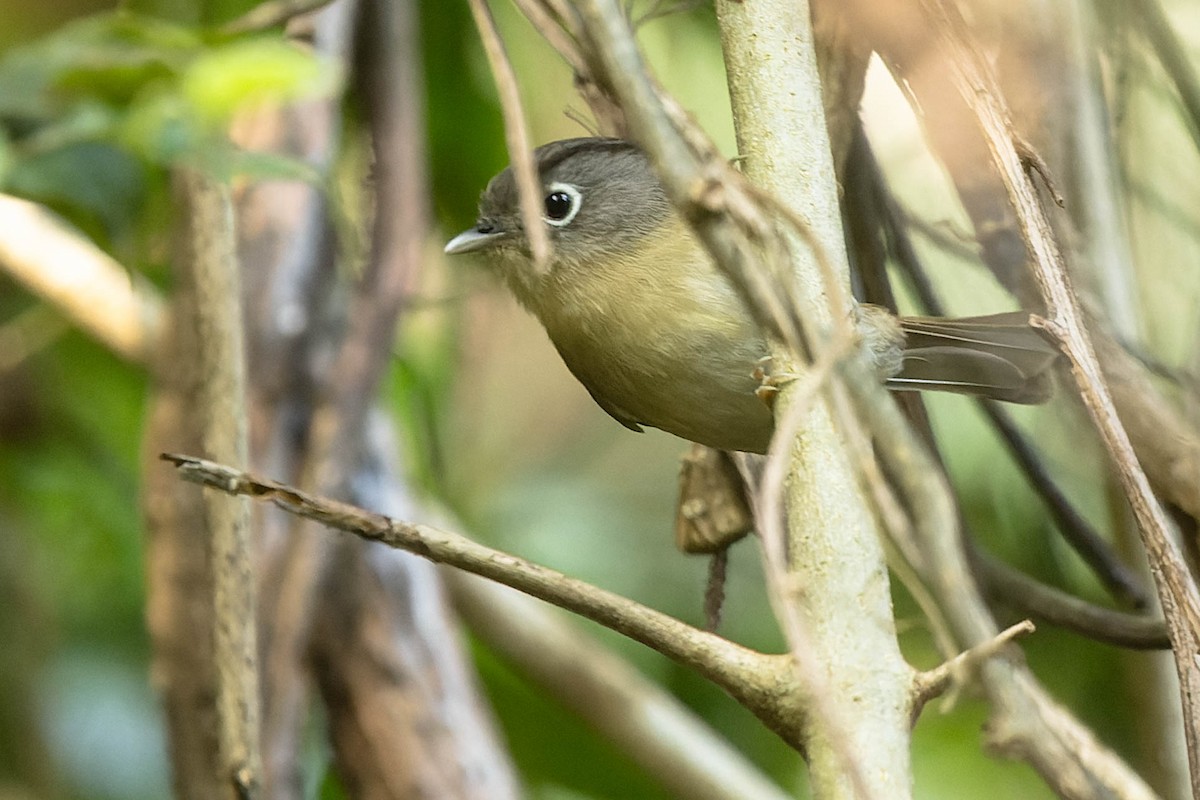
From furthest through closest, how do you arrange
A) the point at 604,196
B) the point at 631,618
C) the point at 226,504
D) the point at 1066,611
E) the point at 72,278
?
the point at 72,278
the point at 604,196
the point at 1066,611
the point at 226,504
the point at 631,618

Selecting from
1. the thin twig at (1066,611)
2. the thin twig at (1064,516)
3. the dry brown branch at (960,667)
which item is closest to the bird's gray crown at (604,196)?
the thin twig at (1064,516)

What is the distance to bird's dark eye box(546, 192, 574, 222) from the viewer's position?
2.53 metres

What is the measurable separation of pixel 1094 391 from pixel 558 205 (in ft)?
4.79

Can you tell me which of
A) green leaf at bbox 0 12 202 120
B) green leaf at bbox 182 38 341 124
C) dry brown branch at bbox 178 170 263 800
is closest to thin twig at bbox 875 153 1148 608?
green leaf at bbox 182 38 341 124

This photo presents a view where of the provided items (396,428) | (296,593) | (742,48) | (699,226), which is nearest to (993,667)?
(699,226)

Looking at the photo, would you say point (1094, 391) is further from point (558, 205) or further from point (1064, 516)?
point (558, 205)

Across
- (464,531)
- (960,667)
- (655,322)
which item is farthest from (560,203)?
(960,667)

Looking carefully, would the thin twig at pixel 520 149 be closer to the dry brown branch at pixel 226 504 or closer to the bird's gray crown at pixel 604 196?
the dry brown branch at pixel 226 504

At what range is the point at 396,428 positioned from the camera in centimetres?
339

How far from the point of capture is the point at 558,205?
8.36 ft

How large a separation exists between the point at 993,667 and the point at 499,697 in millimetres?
2946

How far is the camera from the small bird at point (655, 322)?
86.0 inches

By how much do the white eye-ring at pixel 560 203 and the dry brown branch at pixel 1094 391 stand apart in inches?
47.2

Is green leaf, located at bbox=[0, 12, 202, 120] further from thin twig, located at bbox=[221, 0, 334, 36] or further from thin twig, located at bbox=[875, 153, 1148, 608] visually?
thin twig, located at bbox=[875, 153, 1148, 608]
